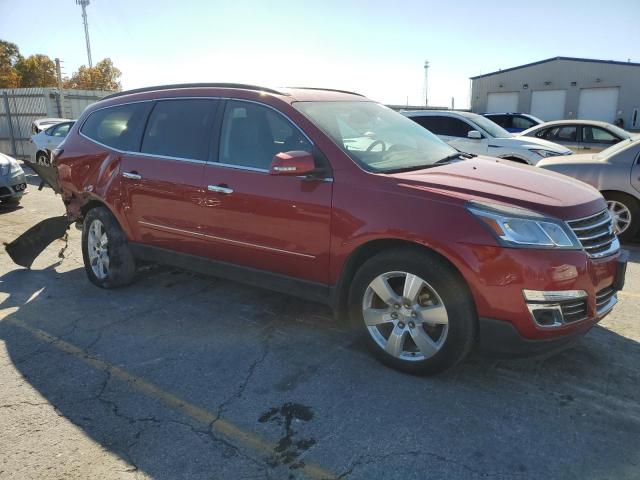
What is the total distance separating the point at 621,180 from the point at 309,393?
5.35 metres

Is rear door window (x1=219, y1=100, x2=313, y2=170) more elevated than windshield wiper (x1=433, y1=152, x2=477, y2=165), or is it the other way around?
rear door window (x1=219, y1=100, x2=313, y2=170)

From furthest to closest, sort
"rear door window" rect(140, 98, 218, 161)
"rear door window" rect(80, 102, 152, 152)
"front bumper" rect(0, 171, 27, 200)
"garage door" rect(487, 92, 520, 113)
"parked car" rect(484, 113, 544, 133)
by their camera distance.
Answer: "garage door" rect(487, 92, 520, 113), "parked car" rect(484, 113, 544, 133), "front bumper" rect(0, 171, 27, 200), "rear door window" rect(80, 102, 152, 152), "rear door window" rect(140, 98, 218, 161)

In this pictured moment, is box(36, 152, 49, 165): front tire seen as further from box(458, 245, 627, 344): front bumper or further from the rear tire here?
box(458, 245, 627, 344): front bumper

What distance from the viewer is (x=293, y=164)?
3.30 meters

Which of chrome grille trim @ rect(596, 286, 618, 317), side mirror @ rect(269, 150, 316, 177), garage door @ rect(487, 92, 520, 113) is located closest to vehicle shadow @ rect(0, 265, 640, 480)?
chrome grille trim @ rect(596, 286, 618, 317)

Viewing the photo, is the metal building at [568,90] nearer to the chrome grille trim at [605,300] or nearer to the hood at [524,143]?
the hood at [524,143]

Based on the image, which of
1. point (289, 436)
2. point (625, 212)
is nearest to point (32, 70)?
point (625, 212)

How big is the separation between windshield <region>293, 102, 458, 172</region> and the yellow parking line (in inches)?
71.7

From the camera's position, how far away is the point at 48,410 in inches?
118

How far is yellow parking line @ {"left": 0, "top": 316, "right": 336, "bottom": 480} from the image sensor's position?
2591 millimetres

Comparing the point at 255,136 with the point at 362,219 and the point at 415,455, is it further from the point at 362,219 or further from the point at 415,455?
the point at 415,455

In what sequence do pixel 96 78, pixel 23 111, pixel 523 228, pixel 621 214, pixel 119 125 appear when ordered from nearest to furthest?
1. pixel 523 228
2. pixel 119 125
3. pixel 621 214
4. pixel 23 111
5. pixel 96 78

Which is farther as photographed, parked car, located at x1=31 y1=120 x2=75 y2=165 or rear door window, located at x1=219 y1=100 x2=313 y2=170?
parked car, located at x1=31 y1=120 x2=75 y2=165

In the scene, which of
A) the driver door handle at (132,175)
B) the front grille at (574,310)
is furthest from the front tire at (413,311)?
the driver door handle at (132,175)
